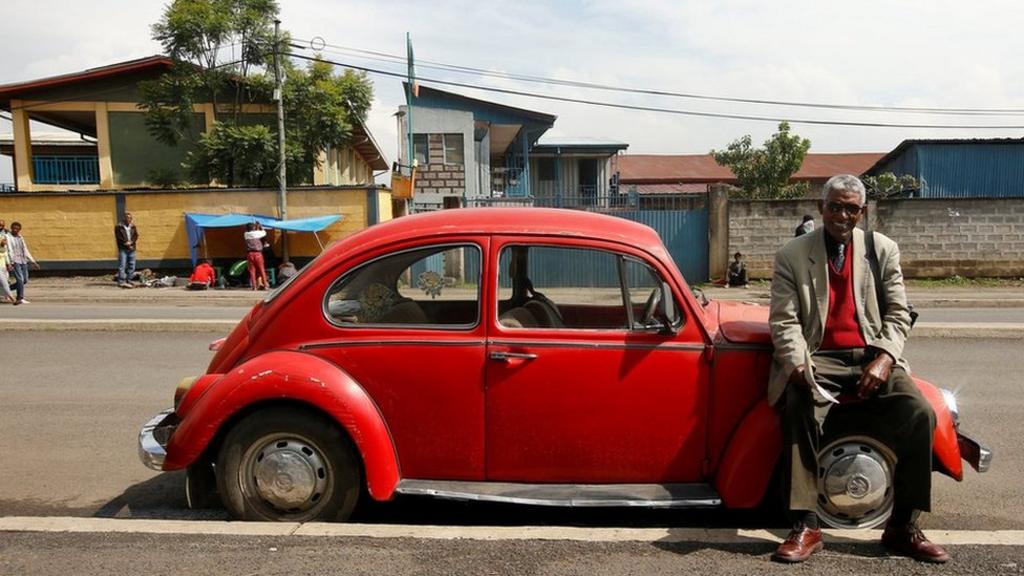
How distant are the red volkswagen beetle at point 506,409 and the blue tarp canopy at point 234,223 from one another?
629 inches

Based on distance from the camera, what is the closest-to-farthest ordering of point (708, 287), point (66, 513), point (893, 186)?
point (66, 513)
point (708, 287)
point (893, 186)

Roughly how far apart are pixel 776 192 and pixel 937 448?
28.5 meters

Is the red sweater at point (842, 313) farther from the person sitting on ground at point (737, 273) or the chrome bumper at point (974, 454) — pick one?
the person sitting on ground at point (737, 273)

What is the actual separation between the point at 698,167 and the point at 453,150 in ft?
83.1

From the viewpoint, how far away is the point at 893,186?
79.3 ft

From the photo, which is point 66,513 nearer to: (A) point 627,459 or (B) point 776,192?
(A) point 627,459

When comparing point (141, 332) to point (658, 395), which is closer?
point (658, 395)

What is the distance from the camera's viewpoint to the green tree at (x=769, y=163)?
29516 millimetres

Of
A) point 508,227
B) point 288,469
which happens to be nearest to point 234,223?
point 288,469

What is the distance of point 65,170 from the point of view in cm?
2575

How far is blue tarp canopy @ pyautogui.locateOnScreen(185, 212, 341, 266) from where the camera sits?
1934cm

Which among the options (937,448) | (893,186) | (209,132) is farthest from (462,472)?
(893,186)

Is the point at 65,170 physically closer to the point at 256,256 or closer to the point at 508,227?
the point at 256,256

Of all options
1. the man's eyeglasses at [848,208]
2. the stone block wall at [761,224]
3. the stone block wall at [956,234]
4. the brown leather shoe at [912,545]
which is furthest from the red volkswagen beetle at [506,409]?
the stone block wall at [956,234]
